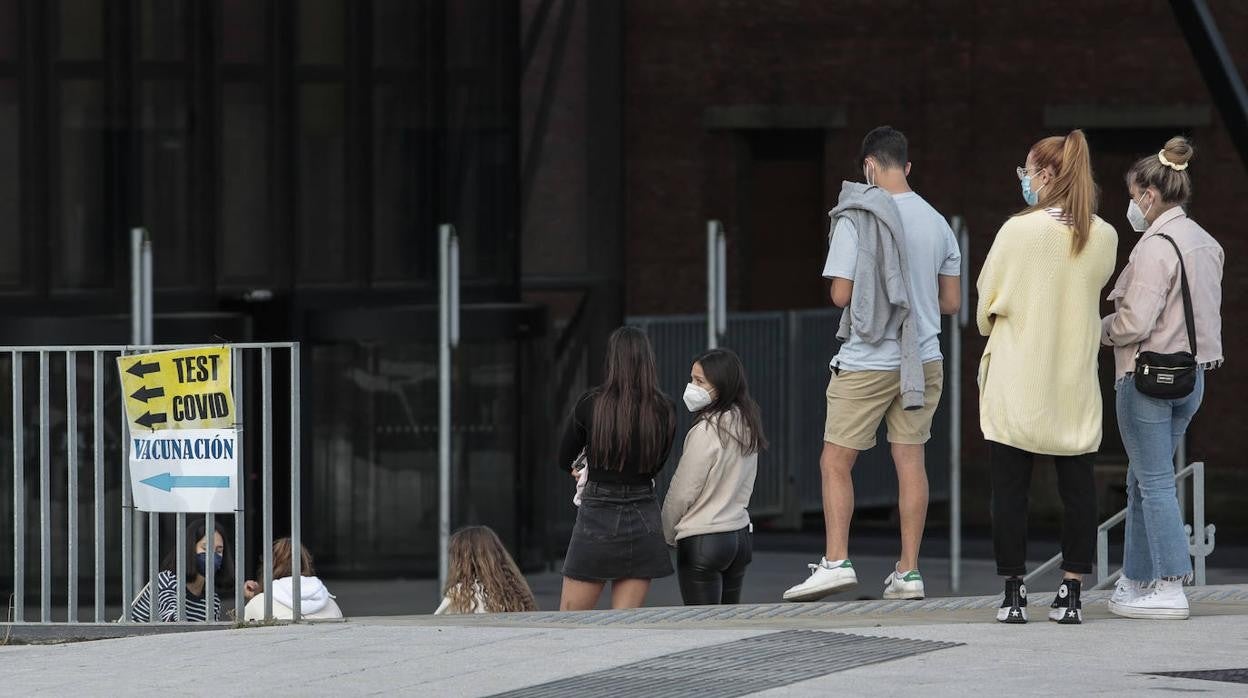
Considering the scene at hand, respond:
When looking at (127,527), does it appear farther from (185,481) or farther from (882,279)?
(882,279)

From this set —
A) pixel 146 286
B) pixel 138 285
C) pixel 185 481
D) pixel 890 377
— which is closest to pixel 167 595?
pixel 185 481

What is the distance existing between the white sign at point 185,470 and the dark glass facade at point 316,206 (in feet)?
28.2

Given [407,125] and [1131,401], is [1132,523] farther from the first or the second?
[407,125]

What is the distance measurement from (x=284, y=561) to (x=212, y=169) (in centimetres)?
787

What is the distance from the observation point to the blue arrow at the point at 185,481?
898 cm

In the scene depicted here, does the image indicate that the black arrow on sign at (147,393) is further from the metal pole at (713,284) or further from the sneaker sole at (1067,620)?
the metal pole at (713,284)

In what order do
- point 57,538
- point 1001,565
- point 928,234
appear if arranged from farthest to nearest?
1. point 57,538
2. point 928,234
3. point 1001,565

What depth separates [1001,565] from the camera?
8.58 m

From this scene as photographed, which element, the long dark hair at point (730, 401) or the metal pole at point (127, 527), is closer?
the metal pole at point (127, 527)

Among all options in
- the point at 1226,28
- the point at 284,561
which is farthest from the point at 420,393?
the point at 1226,28

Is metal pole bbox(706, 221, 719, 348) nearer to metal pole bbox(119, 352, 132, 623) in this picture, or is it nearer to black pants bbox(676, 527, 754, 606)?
black pants bbox(676, 527, 754, 606)

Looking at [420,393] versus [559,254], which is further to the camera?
[559,254]

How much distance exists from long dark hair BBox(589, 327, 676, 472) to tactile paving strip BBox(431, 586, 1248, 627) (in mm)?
689

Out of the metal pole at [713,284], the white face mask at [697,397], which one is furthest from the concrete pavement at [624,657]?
the metal pole at [713,284]
